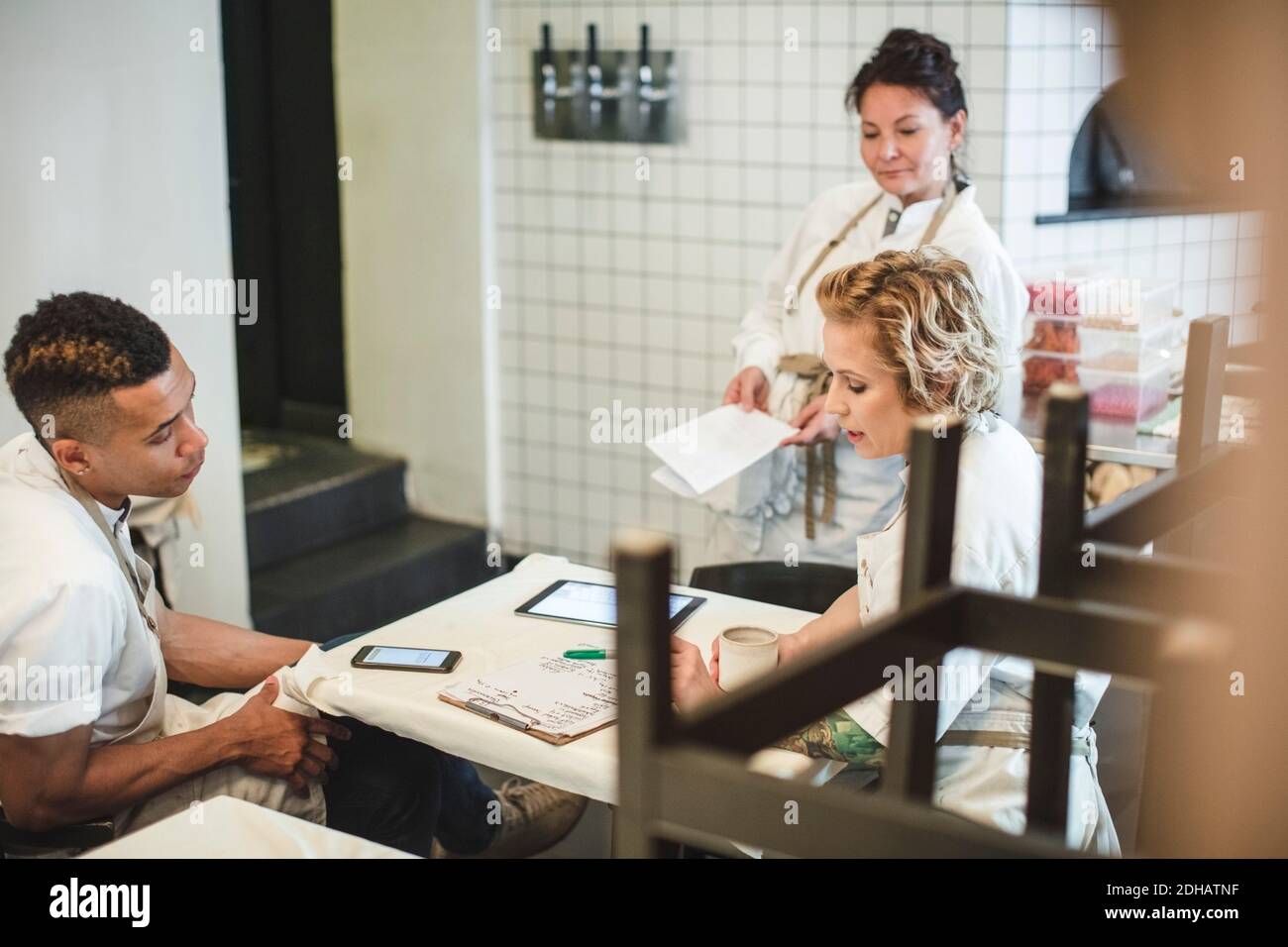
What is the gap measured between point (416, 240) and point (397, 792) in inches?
110

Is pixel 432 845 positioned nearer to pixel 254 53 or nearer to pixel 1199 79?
pixel 1199 79

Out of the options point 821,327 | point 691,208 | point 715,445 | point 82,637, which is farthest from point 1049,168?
point 82,637

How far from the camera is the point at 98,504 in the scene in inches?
85.4

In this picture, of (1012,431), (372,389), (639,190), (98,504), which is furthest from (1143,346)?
(372,389)

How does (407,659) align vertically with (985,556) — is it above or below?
below

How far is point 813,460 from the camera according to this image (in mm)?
3193

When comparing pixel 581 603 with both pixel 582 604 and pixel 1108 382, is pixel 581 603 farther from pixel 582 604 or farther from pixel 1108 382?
pixel 1108 382

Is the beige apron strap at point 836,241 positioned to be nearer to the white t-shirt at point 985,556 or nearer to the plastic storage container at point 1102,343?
the plastic storage container at point 1102,343

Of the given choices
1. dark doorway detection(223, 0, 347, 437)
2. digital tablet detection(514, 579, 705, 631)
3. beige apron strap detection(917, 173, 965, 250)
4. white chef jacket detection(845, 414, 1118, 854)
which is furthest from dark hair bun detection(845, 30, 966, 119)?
dark doorway detection(223, 0, 347, 437)

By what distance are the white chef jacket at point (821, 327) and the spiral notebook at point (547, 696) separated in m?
1.14

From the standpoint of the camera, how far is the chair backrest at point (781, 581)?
2.75 metres

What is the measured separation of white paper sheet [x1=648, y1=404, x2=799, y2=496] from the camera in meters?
2.78

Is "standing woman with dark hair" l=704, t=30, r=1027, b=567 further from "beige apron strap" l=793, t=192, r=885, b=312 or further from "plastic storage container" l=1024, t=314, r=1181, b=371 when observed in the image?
"plastic storage container" l=1024, t=314, r=1181, b=371

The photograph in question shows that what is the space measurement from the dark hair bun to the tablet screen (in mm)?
1306
